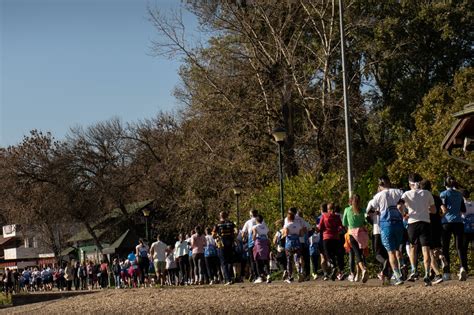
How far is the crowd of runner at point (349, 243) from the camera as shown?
689 inches

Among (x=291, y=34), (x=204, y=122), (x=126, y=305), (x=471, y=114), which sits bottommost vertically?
(x=126, y=305)

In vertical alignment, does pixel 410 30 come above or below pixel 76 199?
above

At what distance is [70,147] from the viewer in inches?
2763

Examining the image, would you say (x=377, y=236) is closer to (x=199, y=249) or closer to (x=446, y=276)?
(x=446, y=276)

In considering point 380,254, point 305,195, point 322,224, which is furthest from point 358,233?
point 305,195

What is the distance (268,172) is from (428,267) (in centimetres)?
2587

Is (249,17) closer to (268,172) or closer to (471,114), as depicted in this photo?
(268,172)

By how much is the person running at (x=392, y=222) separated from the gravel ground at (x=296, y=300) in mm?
587

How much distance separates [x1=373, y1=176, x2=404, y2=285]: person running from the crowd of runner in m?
0.02

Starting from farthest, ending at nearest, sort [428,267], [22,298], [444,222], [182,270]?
[22,298] → [182,270] → [444,222] → [428,267]

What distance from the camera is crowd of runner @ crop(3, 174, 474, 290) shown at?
57.4 feet

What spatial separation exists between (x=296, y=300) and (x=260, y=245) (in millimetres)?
7382

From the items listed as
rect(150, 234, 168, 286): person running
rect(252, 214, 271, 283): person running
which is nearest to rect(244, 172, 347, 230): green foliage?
rect(150, 234, 168, 286): person running

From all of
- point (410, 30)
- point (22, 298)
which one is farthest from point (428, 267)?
point (410, 30)
